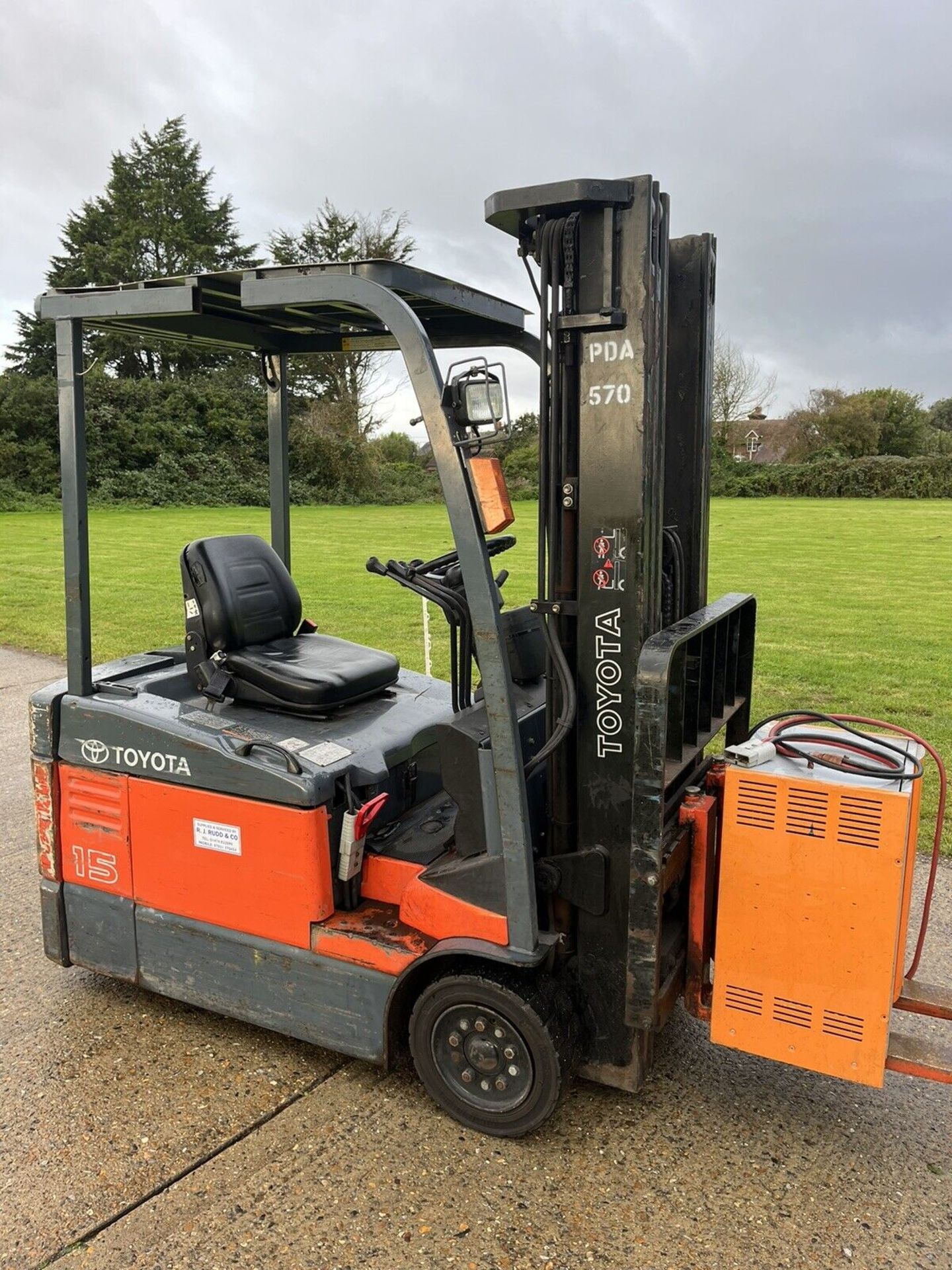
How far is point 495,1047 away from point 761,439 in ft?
203

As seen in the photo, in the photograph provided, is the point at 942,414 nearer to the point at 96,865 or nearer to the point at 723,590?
the point at 723,590

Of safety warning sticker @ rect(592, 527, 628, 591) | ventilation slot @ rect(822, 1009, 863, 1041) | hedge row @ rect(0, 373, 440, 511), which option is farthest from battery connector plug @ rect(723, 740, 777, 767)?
hedge row @ rect(0, 373, 440, 511)

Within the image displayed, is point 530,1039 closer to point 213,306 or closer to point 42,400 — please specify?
point 213,306

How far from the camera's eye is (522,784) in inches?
119

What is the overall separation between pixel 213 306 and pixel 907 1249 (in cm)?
384

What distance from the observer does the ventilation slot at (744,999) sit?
3121mm

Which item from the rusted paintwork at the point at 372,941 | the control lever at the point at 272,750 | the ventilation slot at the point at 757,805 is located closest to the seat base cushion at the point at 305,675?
the control lever at the point at 272,750

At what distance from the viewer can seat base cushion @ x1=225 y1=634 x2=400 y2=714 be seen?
13.1 ft

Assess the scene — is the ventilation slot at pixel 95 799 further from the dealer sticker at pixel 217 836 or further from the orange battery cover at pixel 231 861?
the dealer sticker at pixel 217 836

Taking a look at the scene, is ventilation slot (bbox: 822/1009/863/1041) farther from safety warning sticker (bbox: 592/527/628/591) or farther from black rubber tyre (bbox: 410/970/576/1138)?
safety warning sticker (bbox: 592/527/628/591)

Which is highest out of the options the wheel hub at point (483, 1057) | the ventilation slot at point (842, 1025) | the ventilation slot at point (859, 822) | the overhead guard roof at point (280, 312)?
the overhead guard roof at point (280, 312)

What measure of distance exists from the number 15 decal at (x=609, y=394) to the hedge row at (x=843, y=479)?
140ft

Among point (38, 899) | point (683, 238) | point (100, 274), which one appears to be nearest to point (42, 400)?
point (100, 274)

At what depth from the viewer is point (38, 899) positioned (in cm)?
518
